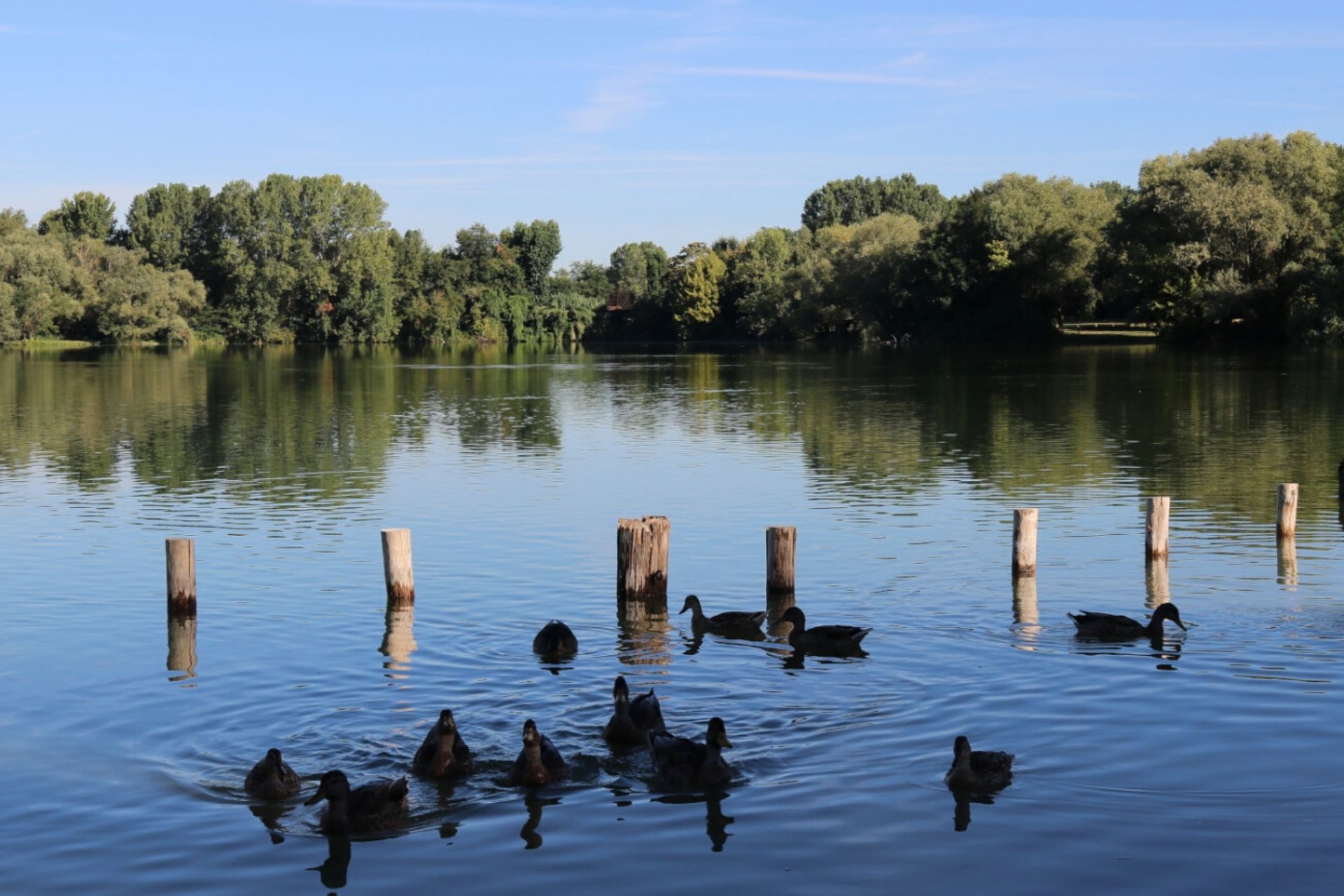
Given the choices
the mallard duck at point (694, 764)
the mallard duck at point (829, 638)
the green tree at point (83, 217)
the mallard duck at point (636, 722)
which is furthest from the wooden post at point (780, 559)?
the green tree at point (83, 217)

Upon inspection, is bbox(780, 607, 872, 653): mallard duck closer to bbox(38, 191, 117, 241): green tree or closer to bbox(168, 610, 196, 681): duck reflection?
bbox(168, 610, 196, 681): duck reflection

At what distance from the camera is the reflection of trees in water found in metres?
37.3

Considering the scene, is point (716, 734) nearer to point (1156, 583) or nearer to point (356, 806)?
point (356, 806)

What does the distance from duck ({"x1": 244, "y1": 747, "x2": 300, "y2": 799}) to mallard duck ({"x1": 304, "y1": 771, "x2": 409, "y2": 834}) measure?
2.52ft

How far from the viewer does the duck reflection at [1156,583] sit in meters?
21.5

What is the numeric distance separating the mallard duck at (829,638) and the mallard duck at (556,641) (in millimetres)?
2881

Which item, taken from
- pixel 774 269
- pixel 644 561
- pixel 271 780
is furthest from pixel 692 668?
pixel 774 269

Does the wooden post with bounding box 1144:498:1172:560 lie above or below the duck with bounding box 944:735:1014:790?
above

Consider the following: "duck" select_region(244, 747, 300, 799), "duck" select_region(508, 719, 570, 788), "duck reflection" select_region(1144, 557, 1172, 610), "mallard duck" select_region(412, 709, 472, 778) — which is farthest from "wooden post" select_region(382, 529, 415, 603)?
"duck reflection" select_region(1144, 557, 1172, 610)

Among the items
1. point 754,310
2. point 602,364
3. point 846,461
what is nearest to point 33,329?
point 602,364

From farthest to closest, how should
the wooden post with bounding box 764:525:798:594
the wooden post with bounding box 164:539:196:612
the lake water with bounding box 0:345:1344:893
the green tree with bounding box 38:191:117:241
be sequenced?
the green tree with bounding box 38:191:117:241 → the wooden post with bounding box 764:525:798:594 → the wooden post with bounding box 164:539:196:612 → the lake water with bounding box 0:345:1344:893

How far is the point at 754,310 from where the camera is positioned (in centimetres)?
16950

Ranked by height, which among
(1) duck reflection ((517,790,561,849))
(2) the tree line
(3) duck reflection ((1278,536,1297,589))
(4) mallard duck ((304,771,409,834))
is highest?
(2) the tree line

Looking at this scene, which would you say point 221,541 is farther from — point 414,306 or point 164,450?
point 414,306
